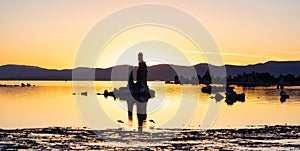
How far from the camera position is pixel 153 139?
35.5m

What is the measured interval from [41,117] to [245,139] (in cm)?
3101

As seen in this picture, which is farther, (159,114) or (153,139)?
(159,114)

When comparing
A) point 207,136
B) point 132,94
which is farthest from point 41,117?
point 132,94

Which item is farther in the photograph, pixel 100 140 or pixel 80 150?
pixel 100 140

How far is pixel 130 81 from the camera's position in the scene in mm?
122188

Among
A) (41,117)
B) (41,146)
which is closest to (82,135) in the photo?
(41,146)

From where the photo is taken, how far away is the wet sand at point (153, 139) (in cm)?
3181

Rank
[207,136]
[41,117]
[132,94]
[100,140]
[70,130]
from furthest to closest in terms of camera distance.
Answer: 1. [132,94]
2. [41,117]
3. [70,130]
4. [207,136]
5. [100,140]

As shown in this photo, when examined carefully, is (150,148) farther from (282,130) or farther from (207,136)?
(282,130)

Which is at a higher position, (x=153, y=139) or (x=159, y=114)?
(x=159, y=114)

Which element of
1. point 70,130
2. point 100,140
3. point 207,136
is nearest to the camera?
point 100,140

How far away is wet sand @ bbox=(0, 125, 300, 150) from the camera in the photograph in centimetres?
3181

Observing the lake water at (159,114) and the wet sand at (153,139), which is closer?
the wet sand at (153,139)

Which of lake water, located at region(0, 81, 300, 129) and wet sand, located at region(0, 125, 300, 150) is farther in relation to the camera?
lake water, located at region(0, 81, 300, 129)
